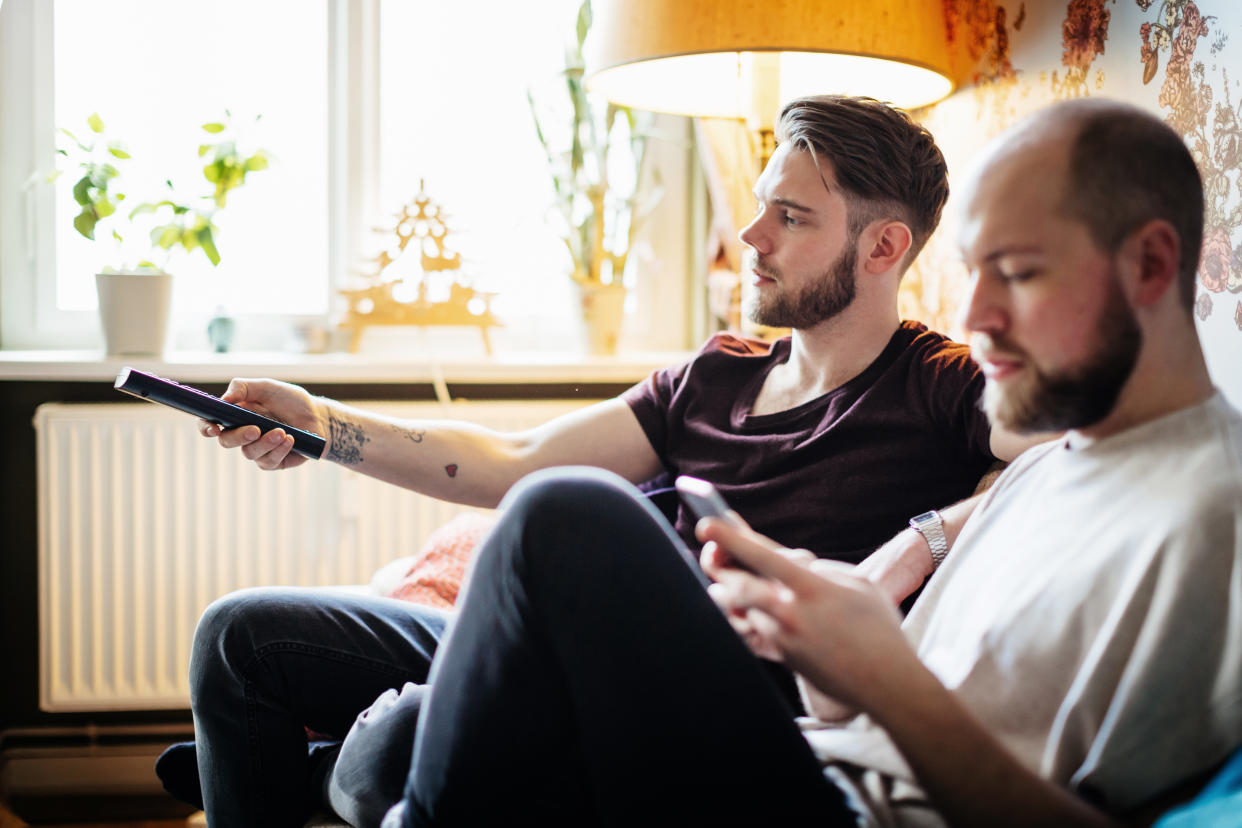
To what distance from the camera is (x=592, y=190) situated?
2500 millimetres

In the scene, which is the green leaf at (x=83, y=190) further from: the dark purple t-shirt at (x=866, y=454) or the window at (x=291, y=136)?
the dark purple t-shirt at (x=866, y=454)

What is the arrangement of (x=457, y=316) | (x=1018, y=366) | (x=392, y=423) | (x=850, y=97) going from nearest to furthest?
(x=1018, y=366), (x=850, y=97), (x=392, y=423), (x=457, y=316)

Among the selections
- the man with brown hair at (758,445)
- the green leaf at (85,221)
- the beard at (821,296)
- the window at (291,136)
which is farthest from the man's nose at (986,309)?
the green leaf at (85,221)

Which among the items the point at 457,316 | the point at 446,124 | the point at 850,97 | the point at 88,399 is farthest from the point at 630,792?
the point at 446,124

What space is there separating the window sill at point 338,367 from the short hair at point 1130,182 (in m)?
1.70

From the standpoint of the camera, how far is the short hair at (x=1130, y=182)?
0.77 meters

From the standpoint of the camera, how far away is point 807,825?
77 cm

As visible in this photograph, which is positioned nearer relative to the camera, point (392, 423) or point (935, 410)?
point (935, 410)

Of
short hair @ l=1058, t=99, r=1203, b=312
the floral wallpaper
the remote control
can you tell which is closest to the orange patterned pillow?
the remote control

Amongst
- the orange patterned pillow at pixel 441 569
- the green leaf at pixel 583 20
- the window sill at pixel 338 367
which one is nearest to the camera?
the orange patterned pillow at pixel 441 569

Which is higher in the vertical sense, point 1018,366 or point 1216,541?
point 1018,366

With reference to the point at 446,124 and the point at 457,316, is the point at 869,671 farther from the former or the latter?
the point at 446,124

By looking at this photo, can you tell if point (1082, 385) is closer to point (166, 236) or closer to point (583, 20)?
point (583, 20)

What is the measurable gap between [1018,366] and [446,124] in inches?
82.9
